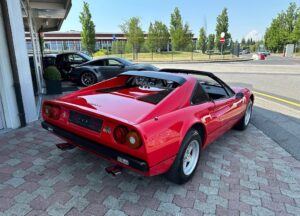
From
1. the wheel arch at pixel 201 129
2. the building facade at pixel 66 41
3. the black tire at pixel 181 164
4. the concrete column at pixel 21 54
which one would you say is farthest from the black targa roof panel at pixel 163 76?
the building facade at pixel 66 41

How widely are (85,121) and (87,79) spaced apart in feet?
24.6

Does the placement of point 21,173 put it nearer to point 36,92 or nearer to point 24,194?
point 24,194

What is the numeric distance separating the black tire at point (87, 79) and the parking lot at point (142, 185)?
581 centimetres

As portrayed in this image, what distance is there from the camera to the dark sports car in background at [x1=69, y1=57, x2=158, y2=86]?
9.66m

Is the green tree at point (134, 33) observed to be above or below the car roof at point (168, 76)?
above

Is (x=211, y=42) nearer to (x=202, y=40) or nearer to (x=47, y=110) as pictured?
(x=202, y=40)

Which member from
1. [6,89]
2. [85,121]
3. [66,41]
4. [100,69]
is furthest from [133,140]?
[66,41]

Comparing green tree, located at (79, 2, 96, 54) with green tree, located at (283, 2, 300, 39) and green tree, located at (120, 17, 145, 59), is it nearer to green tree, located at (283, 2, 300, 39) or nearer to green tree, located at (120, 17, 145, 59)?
green tree, located at (120, 17, 145, 59)

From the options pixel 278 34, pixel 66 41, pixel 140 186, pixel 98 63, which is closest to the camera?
pixel 140 186

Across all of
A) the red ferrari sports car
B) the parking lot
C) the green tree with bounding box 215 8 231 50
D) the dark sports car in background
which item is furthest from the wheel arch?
the green tree with bounding box 215 8 231 50

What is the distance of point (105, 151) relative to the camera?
2.51 meters

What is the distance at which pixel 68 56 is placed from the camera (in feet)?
38.9

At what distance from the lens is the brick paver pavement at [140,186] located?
247 centimetres

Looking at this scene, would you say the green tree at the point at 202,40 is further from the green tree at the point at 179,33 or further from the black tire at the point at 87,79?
the black tire at the point at 87,79
